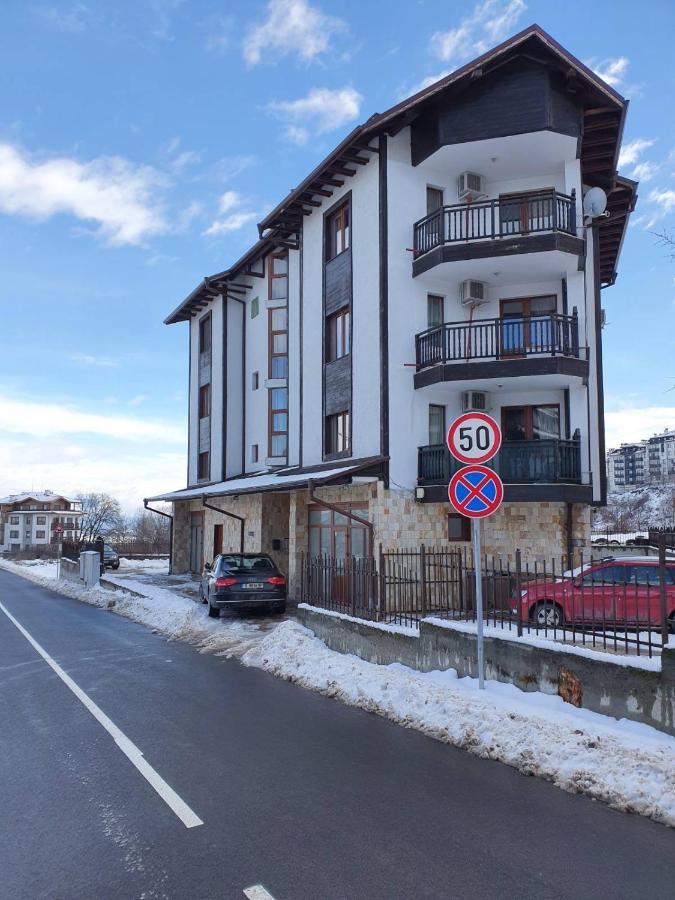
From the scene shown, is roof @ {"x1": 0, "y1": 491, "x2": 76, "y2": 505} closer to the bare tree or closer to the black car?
the bare tree

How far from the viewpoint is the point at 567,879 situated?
4059mm

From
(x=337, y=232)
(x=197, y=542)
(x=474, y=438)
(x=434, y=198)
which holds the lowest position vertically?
(x=197, y=542)

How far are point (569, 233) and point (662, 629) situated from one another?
12.7m

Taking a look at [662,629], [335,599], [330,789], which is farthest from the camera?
[335,599]

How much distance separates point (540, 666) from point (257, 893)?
4605 mm

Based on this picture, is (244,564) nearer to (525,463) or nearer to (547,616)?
(525,463)

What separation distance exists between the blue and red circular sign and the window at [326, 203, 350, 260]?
41.2ft

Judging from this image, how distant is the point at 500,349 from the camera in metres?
16.9

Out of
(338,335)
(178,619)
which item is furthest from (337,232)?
(178,619)

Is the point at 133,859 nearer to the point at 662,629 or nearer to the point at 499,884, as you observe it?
the point at 499,884

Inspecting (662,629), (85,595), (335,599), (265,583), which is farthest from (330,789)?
(85,595)

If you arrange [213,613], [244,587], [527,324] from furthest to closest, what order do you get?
[527,324] → [213,613] → [244,587]

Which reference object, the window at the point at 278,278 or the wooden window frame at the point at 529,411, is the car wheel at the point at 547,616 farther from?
the window at the point at 278,278

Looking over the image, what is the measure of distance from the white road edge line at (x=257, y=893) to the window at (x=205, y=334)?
28330 mm
